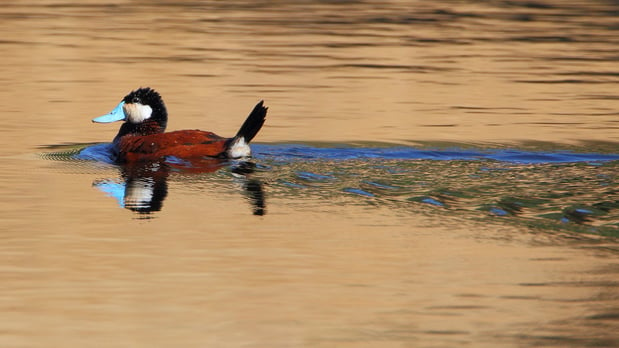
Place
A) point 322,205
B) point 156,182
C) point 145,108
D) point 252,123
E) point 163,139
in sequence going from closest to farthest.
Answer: point 322,205
point 156,182
point 252,123
point 163,139
point 145,108

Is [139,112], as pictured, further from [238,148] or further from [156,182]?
[156,182]

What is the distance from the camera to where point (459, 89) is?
50.6ft

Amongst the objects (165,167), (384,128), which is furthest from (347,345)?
(384,128)

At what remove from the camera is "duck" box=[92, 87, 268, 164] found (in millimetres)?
10258

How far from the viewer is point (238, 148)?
33.7 feet

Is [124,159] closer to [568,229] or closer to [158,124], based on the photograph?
[158,124]

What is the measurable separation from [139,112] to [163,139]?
2.90 ft

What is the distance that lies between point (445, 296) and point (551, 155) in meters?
4.77

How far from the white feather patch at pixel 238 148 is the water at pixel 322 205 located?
223 mm

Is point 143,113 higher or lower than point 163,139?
higher

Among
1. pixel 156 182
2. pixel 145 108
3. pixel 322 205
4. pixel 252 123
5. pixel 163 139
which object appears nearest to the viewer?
pixel 322 205

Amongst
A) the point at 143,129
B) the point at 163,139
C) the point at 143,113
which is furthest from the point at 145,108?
the point at 163,139

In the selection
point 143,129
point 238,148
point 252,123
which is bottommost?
point 238,148

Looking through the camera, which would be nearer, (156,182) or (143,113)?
(156,182)
